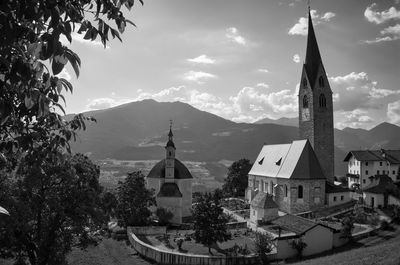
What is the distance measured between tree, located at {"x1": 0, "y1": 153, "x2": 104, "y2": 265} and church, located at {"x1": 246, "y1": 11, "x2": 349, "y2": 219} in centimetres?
3389

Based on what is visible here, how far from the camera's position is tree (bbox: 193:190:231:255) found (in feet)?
103

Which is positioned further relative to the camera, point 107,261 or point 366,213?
point 366,213

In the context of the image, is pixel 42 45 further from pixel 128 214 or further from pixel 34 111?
pixel 128 214

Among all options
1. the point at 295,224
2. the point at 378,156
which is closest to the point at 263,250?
the point at 295,224

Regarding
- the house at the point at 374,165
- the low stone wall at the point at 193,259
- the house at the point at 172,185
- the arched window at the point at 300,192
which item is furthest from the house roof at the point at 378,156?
the low stone wall at the point at 193,259

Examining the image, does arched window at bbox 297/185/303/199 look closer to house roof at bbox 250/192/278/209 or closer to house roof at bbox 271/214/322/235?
house roof at bbox 250/192/278/209

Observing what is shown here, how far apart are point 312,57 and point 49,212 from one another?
168 ft

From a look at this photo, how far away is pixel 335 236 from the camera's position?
33594 mm

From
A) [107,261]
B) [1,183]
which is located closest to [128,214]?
[107,261]

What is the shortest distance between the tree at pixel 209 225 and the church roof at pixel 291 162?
18749 mm

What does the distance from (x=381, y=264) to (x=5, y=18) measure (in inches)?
872

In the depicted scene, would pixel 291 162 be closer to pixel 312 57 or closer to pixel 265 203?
Result: pixel 265 203

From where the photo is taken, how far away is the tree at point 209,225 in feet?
103

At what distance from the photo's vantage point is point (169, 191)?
46156 mm
